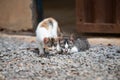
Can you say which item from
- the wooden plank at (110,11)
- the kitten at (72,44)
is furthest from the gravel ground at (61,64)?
the wooden plank at (110,11)

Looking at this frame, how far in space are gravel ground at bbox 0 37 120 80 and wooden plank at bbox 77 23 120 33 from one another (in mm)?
507

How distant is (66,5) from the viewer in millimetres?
9594

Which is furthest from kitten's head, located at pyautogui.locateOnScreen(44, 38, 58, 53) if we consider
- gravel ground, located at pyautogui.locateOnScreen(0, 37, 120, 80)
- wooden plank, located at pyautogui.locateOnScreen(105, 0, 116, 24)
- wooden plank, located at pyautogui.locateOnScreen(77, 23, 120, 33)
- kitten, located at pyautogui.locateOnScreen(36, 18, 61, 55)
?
wooden plank, located at pyautogui.locateOnScreen(105, 0, 116, 24)

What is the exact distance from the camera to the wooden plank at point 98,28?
597cm

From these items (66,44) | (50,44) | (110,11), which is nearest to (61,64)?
(50,44)

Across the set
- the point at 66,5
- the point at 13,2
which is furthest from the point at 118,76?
the point at 66,5

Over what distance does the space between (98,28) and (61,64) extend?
1.52 metres

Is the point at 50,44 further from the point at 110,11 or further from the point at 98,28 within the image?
the point at 110,11

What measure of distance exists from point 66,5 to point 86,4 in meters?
3.56

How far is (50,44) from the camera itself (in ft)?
16.4

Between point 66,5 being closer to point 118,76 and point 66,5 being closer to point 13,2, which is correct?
point 13,2

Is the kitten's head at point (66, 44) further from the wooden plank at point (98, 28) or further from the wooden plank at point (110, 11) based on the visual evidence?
the wooden plank at point (110, 11)

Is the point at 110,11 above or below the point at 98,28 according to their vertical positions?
above

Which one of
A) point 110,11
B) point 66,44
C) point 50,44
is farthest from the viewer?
point 110,11
